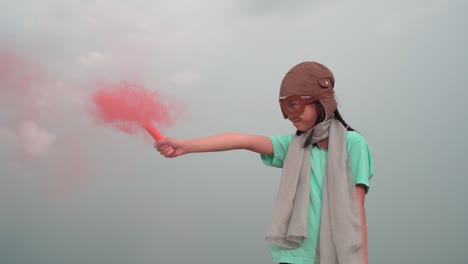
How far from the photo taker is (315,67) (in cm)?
327

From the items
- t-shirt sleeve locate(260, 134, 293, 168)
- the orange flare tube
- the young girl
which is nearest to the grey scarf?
the young girl

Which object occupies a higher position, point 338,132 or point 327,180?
point 338,132

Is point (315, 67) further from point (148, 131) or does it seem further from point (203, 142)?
point (148, 131)

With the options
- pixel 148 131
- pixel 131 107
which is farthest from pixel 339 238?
pixel 131 107

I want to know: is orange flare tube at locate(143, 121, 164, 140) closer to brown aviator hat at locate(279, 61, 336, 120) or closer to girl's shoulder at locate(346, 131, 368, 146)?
brown aviator hat at locate(279, 61, 336, 120)

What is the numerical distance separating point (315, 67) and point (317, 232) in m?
1.11

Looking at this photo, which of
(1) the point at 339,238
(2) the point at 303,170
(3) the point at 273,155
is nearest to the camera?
(1) the point at 339,238

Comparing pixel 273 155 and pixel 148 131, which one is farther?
pixel 273 155

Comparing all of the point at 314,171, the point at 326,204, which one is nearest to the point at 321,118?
the point at 314,171

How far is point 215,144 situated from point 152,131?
0.45 meters

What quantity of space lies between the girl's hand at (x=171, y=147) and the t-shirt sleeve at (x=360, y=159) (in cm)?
113

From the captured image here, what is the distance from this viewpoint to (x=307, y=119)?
128 inches

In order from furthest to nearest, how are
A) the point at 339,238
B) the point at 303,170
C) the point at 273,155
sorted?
the point at 273,155, the point at 303,170, the point at 339,238

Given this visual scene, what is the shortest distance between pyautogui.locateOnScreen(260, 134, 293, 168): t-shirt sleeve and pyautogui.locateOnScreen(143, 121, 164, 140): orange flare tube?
87cm
